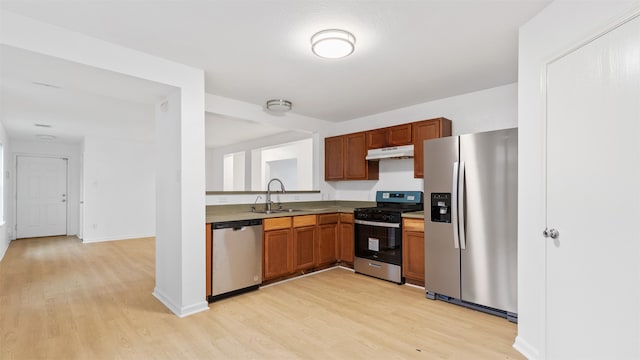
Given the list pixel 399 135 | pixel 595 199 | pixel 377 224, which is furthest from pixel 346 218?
pixel 595 199

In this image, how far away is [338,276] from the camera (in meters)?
4.05

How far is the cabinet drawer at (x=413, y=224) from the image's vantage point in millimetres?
3484

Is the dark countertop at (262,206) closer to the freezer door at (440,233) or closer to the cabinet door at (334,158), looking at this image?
the cabinet door at (334,158)

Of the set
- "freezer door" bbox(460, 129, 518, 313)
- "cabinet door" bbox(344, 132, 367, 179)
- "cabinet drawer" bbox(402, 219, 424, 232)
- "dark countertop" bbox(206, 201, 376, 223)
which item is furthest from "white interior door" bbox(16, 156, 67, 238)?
"freezer door" bbox(460, 129, 518, 313)

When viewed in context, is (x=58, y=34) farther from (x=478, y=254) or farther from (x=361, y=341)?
(x=478, y=254)

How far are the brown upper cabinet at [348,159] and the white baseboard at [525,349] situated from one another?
278cm

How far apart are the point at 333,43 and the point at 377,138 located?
7.60 ft

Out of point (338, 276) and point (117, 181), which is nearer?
point (338, 276)

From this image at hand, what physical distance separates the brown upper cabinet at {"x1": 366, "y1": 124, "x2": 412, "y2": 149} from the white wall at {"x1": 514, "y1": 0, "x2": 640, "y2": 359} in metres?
1.88

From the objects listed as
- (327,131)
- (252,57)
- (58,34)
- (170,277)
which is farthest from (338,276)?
(58,34)

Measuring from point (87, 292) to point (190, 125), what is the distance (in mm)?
2334

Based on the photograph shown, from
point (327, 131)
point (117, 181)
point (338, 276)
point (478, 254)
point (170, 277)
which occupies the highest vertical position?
point (327, 131)

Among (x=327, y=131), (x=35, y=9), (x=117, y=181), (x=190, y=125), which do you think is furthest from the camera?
(x=117, y=181)

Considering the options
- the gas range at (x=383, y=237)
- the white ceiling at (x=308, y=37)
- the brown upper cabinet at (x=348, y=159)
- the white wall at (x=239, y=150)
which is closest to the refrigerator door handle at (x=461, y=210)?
the gas range at (x=383, y=237)
